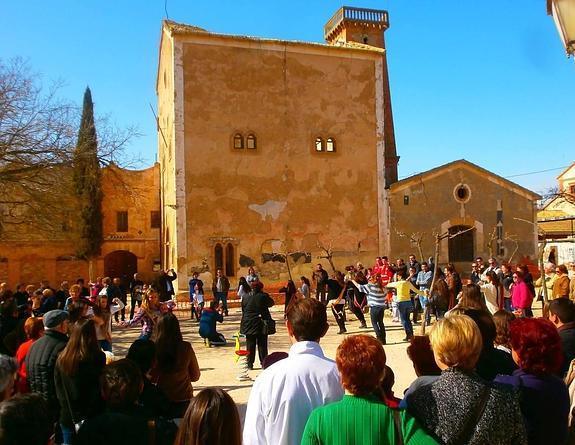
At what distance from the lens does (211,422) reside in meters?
2.55

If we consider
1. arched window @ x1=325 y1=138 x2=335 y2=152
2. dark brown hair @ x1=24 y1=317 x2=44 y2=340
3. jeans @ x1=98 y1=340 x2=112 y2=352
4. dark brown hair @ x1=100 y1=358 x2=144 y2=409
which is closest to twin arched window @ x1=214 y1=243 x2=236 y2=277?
arched window @ x1=325 y1=138 x2=335 y2=152

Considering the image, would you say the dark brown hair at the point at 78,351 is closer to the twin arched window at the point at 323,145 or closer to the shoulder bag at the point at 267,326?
the shoulder bag at the point at 267,326

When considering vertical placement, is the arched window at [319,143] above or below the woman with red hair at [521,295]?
above

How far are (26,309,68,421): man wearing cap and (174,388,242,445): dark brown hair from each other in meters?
2.66

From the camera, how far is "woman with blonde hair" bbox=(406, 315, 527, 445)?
107 inches

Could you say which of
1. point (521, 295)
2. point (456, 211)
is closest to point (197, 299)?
point (521, 295)

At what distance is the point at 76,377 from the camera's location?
4289 millimetres

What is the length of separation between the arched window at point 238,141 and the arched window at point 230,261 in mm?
4225


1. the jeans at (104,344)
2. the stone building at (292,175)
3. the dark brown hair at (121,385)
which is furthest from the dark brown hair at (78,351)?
the stone building at (292,175)

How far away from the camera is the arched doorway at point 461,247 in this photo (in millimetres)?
24659

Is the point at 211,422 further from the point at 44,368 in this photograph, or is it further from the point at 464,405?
the point at 44,368

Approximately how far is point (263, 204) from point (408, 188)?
22.4 ft

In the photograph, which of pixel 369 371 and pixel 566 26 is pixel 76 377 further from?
pixel 566 26

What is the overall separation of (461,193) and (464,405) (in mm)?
23605
